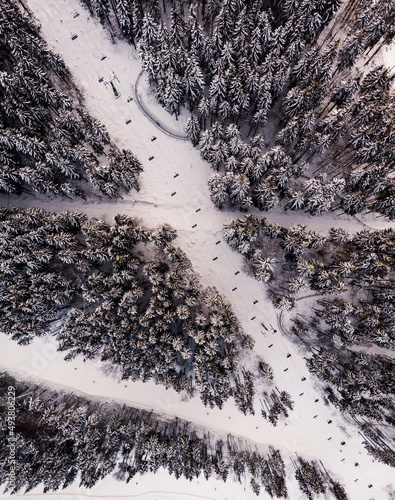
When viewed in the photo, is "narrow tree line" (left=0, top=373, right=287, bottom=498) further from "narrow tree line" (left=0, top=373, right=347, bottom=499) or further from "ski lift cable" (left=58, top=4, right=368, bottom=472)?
→ "ski lift cable" (left=58, top=4, right=368, bottom=472)

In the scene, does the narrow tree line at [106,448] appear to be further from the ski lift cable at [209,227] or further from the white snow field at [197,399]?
the ski lift cable at [209,227]

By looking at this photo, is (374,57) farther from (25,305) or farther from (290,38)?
(25,305)

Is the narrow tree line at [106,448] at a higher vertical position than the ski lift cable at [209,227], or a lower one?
lower

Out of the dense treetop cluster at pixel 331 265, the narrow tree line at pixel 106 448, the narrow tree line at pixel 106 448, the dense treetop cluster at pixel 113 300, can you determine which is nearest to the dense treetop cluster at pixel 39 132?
the dense treetop cluster at pixel 113 300

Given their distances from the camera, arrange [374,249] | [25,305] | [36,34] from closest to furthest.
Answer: [25,305], [374,249], [36,34]

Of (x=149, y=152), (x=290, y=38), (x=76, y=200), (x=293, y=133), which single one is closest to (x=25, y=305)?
(x=76, y=200)

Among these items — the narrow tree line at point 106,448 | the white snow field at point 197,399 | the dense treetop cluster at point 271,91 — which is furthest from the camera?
the white snow field at point 197,399

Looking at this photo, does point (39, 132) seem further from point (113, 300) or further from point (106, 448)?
point (106, 448)
